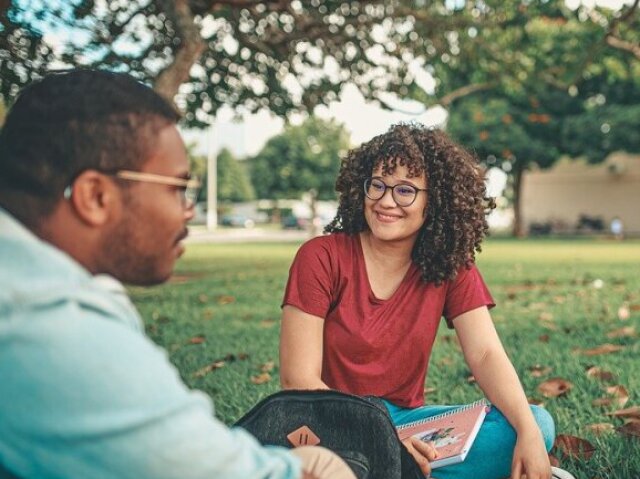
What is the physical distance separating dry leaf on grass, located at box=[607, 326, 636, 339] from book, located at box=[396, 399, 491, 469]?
338 cm

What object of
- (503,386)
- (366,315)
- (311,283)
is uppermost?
(311,283)

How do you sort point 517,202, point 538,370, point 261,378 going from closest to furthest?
point 261,378 → point 538,370 → point 517,202

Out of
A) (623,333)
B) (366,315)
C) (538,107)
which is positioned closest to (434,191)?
(366,315)

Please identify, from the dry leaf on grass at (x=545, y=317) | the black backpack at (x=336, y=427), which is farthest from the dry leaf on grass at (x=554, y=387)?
the dry leaf on grass at (x=545, y=317)

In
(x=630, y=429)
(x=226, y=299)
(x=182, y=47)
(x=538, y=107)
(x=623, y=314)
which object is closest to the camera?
(x=630, y=429)

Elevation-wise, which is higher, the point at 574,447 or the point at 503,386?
A: the point at 503,386

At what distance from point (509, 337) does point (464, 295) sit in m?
3.12

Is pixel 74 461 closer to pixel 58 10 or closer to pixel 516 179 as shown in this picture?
pixel 58 10

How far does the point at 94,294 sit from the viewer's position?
3.74 ft

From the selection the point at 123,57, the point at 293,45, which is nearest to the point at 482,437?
the point at 123,57

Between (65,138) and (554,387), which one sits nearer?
(65,138)

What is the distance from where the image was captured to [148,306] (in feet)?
27.4

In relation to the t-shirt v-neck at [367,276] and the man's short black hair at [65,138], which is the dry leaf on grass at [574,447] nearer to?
the t-shirt v-neck at [367,276]

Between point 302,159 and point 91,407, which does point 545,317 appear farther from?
point 302,159
